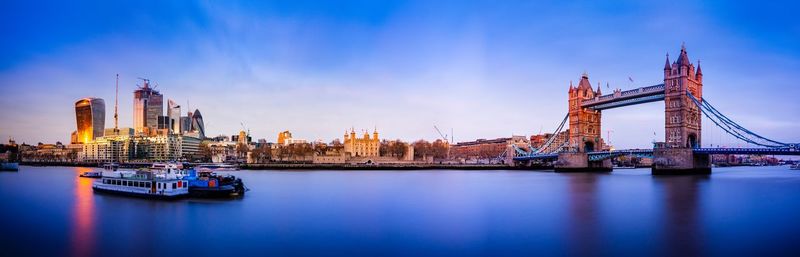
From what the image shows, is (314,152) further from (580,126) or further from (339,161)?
(580,126)

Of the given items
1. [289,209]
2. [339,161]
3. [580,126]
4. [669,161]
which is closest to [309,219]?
[289,209]

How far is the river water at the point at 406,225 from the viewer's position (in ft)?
46.9

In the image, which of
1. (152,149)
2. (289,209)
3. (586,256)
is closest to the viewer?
(586,256)

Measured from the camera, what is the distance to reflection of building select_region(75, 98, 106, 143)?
543ft

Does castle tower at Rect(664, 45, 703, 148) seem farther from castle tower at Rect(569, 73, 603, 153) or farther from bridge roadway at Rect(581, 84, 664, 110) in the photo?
castle tower at Rect(569, 73, 603, 153)

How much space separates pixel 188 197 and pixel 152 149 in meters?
114

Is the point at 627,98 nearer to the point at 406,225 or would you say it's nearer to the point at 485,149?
the point at 406,225

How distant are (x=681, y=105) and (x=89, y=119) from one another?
175078mm

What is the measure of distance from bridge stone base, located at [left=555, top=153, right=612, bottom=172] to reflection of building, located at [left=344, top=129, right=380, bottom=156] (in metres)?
44.9

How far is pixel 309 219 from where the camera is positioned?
20.2 metres

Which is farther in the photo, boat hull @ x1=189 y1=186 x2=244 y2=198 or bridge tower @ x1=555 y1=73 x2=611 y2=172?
bridge tower @ x1=555 y1=73 x2=611 y2=172

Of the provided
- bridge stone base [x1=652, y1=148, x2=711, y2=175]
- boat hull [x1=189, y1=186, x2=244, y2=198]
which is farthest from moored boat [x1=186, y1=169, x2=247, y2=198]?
bridge stone base [x1=652, y1=148, x2=711, y2=175]

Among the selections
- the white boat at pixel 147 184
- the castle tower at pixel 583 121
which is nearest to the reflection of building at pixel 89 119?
the castle tower at pixel 583 121

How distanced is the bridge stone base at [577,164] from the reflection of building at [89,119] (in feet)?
512
